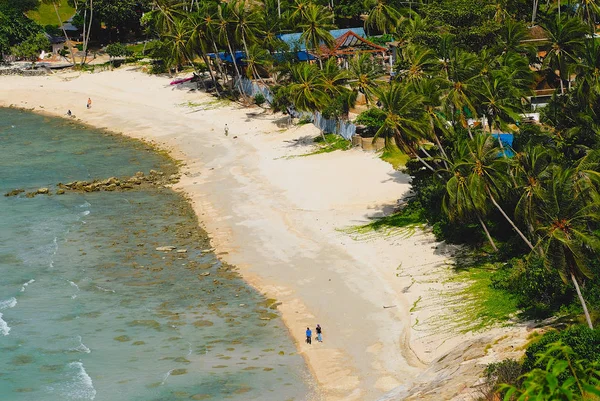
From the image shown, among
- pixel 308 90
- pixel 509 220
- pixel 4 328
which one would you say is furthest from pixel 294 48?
pixel 4 328

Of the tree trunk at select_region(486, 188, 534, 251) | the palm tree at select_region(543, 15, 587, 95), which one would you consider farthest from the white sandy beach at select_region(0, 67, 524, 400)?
the palm tree at select_region(543, 15, 587, 95)

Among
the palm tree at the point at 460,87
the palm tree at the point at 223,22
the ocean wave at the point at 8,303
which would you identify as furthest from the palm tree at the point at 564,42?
the palm tree at the point at 223,22

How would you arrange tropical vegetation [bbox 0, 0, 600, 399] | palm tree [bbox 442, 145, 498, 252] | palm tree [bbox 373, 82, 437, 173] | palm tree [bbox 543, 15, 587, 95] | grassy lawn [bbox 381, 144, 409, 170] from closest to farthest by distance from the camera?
1. tropical vegetation [bbox 0, 0, 600, 399]
2. palm tree [bbox 442, 145, 498, 252]
3. palm tree [bbox 373, 82, 437, 173]
4. palm tree [bbox 543, 15, 587, 95]
5. grassy lawn [bbox 381, 144, 409, 170]

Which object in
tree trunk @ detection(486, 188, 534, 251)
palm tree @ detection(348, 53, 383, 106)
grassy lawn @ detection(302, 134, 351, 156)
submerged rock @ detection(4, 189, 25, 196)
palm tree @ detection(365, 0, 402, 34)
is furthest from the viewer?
palm tree @ detection(365, 0, 402, 34)

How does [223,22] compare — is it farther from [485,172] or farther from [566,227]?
[566,227]

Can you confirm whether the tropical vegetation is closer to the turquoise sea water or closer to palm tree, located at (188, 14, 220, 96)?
palm tree, located at (188, 14, 220, 96)

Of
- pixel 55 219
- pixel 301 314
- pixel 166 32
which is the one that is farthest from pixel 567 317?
pixel 166 32
